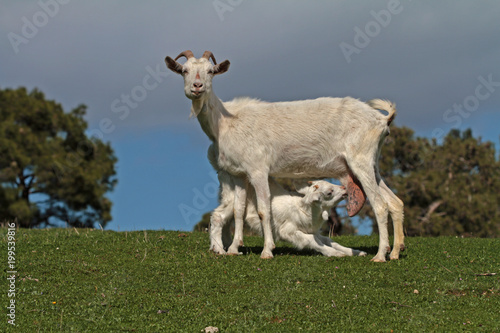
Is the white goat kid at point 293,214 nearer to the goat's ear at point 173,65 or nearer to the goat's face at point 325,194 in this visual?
the goat's face at point 325,194

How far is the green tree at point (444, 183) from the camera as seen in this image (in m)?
31.5

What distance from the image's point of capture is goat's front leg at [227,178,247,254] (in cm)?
1143

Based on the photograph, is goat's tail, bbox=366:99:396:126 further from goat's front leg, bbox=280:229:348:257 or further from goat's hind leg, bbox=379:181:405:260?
goat's front leg, bbox=280:229:348:257

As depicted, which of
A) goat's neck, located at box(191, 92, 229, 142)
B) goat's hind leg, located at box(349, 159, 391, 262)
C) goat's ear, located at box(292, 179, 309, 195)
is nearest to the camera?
goat's hind leg, located at box(349, 159, 391, 262)

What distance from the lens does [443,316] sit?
788cm

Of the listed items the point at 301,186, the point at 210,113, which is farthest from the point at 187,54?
the point at 301,186

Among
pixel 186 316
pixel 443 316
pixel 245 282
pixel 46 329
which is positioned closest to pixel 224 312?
pixel 186 316

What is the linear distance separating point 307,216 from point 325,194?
560mm

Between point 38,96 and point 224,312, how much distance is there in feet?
99.7

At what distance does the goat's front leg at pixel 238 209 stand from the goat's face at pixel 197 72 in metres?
1.91

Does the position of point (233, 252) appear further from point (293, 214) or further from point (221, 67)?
point (221, 67)

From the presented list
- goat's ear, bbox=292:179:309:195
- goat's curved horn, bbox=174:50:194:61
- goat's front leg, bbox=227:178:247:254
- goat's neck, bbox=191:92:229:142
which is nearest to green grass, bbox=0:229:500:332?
goat's front leg, bbox=227:178:247:254

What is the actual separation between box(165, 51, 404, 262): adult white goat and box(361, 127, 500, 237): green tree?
1917cm

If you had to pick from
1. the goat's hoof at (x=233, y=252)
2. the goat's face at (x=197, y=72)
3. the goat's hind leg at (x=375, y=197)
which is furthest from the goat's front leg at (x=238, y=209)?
the goat's hind leg at (x=375, y=197)
